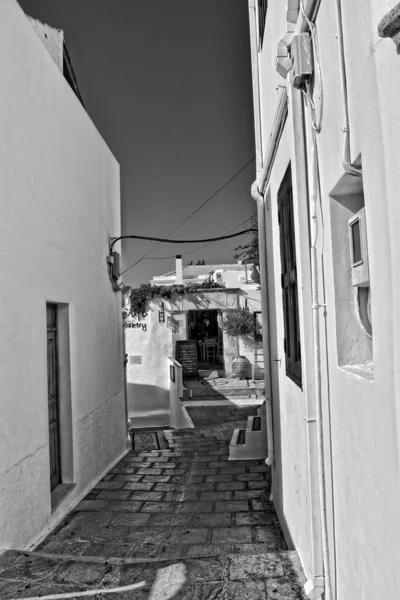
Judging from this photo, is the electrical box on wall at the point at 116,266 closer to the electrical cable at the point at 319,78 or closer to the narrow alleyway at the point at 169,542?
the narrow alleyway at the point at 169,542

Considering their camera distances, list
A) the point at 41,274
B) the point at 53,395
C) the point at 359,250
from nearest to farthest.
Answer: the point at 359,250 → the point at 41,274 → the point at 53,395

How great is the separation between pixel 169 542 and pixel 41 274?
2.95 meters

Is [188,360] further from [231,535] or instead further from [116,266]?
[231,535]

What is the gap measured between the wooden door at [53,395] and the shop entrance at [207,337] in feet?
43.9

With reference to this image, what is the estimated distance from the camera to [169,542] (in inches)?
183

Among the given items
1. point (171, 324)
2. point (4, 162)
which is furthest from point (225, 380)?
point (4, 162)

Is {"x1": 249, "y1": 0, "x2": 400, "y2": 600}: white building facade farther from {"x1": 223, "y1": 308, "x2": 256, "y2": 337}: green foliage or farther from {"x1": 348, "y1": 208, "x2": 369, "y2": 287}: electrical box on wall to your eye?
{"x1": 223, "y1": 308, "x2": 256, "y2": 337}: green foliage

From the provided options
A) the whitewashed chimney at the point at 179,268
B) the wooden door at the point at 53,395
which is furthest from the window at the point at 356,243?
the whitewashed chimney at the point at 179,268

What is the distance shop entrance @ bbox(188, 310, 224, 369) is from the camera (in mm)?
20686

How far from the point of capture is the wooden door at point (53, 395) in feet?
19.6

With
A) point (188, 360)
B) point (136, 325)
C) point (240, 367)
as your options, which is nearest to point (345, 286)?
point (240, 367)

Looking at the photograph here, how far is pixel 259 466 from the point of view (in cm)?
788

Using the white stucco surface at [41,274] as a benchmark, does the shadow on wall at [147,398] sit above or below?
below

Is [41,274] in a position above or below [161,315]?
above
